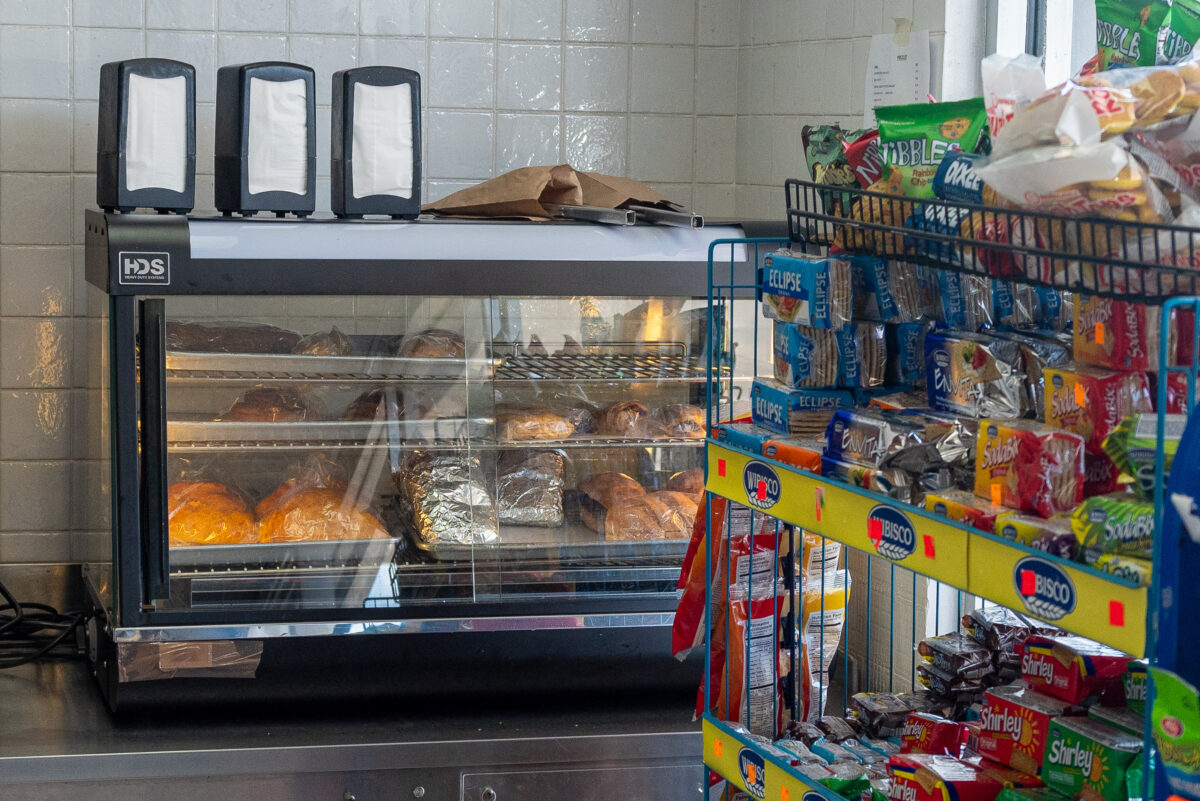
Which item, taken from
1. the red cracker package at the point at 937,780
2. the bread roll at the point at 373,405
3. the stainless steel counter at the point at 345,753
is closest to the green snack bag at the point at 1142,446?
the red cracker package at the point at 937,780

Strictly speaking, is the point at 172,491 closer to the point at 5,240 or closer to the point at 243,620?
the point at 243,620

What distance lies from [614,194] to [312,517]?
755 mm

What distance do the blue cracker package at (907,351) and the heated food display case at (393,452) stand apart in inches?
27.2

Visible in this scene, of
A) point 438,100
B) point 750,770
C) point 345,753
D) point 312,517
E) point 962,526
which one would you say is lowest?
point 345,753

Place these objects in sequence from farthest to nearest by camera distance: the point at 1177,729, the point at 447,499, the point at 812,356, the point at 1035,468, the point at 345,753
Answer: the point at 447,499 < the point at 345,753 < the point at 812,356 < the point at 1035,468 < the point at 1177,729

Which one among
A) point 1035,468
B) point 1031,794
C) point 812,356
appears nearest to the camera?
point 1035,468

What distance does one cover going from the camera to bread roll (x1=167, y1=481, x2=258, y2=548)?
→ 2.07 metres

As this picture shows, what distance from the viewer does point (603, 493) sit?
2262 mm

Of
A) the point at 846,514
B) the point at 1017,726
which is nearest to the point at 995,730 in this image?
the point at 1017,726

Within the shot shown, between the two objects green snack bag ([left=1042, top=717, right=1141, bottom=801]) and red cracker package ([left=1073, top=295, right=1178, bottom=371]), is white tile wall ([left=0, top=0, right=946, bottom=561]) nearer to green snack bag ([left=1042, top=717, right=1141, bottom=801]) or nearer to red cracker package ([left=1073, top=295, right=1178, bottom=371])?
red cracker package ([left=1073, top=295, right=1178, bottom=371])

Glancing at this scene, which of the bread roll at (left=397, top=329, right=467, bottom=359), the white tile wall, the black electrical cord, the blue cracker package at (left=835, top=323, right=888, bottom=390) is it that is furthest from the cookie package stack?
the black electrical cord

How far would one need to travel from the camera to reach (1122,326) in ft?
3.29

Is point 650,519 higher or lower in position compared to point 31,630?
higher

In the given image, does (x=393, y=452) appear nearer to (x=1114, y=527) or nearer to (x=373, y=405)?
(x=373, y=405)
